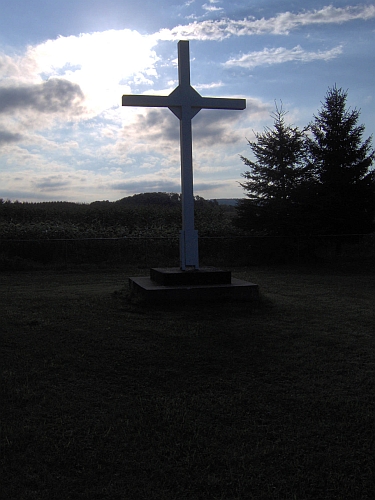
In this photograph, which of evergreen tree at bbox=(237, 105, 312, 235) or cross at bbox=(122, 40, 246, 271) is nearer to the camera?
cross at bbox=(122, 40, 246, 271)

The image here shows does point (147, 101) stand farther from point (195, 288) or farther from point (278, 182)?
point (278, 182)

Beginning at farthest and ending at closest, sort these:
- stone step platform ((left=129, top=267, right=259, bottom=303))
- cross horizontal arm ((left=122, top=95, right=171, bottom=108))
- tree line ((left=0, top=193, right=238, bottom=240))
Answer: tree line ((left=0, top=193, right=238, bottom=240)) → cross horizontal arm ((left=122, top=95, right=171, bottom=108)) → stone step platform ((left=129, top=267, right=259, bottom=303))

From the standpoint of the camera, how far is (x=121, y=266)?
54.0 ft

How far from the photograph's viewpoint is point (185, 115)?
28.9 ft

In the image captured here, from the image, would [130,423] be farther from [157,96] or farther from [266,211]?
[266,211]

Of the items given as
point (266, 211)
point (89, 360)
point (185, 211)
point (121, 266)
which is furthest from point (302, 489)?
point (266, 211)

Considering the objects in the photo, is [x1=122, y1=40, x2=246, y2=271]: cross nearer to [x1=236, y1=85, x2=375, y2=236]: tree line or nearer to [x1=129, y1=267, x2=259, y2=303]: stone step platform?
[x1=129, y1=267, x2=259, y2=303]: stone step platform

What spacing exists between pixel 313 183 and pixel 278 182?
1451mm

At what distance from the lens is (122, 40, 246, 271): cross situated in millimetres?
8680

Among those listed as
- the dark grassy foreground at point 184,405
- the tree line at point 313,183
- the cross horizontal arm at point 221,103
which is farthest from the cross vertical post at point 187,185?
the tree line at point 313,183

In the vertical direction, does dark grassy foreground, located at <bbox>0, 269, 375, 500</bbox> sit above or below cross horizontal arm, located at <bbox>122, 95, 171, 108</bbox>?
below

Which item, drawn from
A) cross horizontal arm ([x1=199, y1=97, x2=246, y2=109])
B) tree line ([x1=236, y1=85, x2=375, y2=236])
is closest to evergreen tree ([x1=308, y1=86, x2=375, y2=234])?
tree line ([x1=236, y1=85, x2=375, y2=236])

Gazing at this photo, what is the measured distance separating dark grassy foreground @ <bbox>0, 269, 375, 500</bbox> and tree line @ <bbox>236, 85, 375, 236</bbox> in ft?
40.8

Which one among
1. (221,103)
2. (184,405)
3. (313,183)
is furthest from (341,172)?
(184,405)
